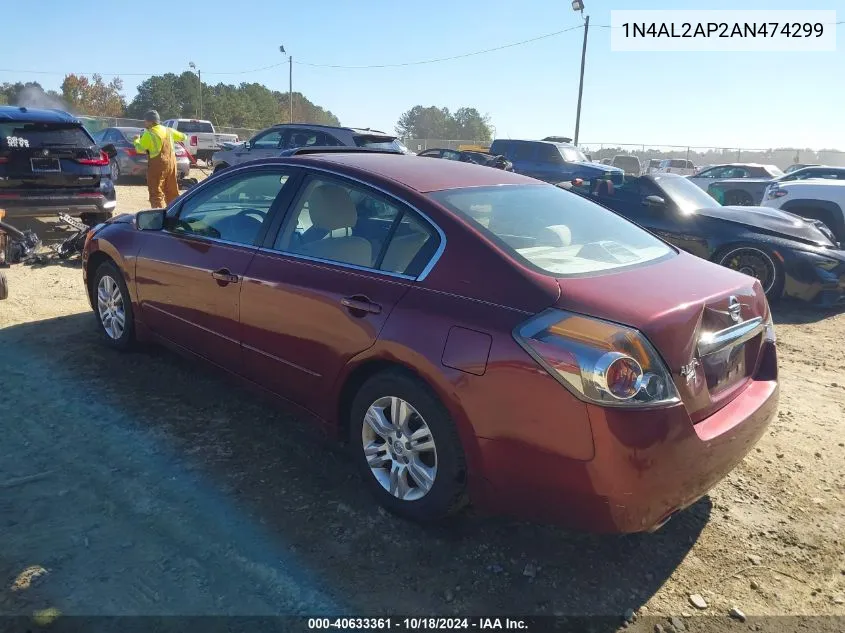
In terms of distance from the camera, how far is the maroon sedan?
2312mm

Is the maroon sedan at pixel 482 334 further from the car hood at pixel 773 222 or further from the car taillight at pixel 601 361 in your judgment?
the car hood at pixel 773 222

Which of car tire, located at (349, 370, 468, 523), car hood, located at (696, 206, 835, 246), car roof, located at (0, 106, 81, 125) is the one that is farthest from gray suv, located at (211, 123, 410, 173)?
car tire, located at (349, 370, 468, 523)

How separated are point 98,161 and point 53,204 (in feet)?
2.84

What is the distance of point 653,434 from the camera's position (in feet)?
7.47

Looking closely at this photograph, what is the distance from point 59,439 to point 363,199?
2.08 metres

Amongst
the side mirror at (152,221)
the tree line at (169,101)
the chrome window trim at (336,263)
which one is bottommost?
the chrome window trim at (336,263)

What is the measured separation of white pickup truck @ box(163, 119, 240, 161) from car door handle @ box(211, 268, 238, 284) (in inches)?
760

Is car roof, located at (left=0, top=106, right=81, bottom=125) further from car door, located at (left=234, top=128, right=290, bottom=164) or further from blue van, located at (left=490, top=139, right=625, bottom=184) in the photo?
blue van, located at (left=490, top=139, right=625, bottom=184)

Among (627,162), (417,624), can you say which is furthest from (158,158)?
(627,162)

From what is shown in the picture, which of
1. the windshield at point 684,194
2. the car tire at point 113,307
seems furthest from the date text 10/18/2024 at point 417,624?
the windshield at point 684,194

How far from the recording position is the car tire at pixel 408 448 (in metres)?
2.66

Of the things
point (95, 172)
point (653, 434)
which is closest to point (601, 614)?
point (653, 434)

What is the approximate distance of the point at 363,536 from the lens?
2836 millimetres

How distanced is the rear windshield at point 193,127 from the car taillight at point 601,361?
24.6 meters
